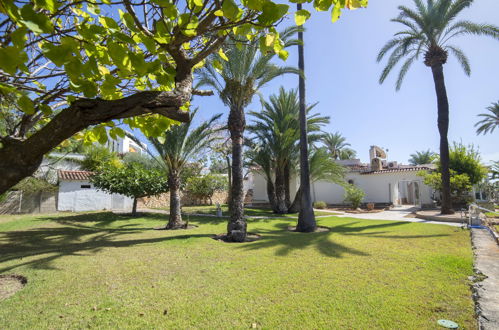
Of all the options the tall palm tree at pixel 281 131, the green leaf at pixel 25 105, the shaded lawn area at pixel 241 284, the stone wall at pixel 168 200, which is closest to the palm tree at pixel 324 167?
the tall palm tree at pixel 281 131

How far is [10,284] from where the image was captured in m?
4.61

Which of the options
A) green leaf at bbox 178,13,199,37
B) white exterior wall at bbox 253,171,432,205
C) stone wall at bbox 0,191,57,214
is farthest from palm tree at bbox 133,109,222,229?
white exterior wall at bbox 253,171,432,205

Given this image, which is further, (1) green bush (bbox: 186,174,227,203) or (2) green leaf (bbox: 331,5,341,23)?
(1) green bush (bbox: 186,174,227,203)

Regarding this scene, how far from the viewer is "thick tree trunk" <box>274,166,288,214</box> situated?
1873 cm

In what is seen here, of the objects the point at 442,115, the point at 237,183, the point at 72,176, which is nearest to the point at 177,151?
the point at 237,183

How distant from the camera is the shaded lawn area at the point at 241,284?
3.25 m

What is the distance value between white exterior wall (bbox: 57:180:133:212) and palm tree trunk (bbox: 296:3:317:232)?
1448 cm

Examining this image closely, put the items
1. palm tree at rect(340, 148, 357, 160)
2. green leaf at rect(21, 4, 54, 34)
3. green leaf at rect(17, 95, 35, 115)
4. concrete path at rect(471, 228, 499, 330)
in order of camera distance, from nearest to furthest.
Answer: green leaf at rect(21, 4, 54, 34) < green leaf at rect(17, 95, 35, 115) < concrete path at rect(471, 228, 499, 330) < palm tree at rect(340, 148, 357, 160)

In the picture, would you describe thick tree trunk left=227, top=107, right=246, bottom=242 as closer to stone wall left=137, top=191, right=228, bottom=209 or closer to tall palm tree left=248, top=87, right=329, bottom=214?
tall palm tree left=248, top=87, right=329, bottom=214

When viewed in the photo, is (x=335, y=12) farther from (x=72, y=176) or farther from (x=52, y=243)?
(x=72, y=176)

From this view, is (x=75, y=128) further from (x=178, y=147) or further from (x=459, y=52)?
Answer: (x=459, y=52)

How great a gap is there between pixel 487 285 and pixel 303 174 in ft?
25.1

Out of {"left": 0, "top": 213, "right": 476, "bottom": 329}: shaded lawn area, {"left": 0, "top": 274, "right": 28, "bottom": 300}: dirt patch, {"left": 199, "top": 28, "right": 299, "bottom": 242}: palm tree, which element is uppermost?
{"left": 199, "top": 28, "right": 299, "bottom": 242}: palm tree

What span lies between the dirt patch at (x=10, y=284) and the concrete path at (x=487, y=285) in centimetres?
643
